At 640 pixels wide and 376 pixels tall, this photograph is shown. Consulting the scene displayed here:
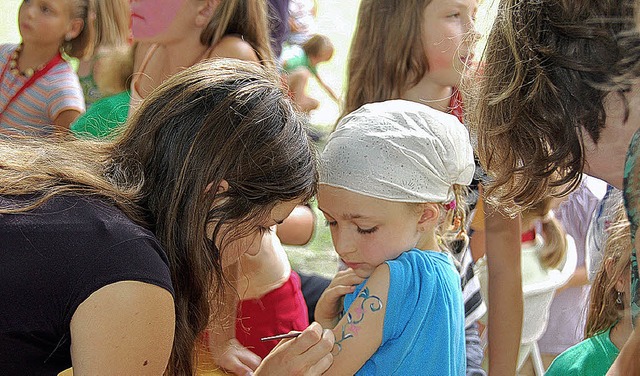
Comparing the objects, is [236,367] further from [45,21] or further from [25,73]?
[45,21]

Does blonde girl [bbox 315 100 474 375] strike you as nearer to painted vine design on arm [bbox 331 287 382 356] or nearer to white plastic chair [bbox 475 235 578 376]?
painted vine design on arm [bbox 331 287 382 356]

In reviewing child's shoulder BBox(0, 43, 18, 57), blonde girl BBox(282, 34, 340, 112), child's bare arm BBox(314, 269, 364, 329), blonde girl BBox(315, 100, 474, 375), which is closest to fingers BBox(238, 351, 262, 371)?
child's bare arm BBox(314, 269, 364, 329)

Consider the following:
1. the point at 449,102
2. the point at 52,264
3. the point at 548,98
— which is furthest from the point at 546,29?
the point at 449,102

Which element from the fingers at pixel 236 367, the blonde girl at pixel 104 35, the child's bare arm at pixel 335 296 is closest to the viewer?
the child's bare arm at pixel 335 296

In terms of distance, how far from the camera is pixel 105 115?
257 cm

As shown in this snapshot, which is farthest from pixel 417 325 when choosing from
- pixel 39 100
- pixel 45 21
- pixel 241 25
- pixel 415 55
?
pixel 45 21

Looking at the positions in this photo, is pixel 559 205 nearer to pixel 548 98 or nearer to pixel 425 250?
pixel 425 250

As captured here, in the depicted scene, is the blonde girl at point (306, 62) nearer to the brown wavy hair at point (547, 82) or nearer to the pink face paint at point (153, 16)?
the pink face paint at point (153, 16)

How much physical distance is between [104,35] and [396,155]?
7.18ft

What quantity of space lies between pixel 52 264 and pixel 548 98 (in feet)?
2.70

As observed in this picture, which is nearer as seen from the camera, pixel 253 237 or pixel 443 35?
pixel 253 237

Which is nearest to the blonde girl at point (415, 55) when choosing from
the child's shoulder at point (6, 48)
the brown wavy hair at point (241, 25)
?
the brown wavy hair at point (241, 25)

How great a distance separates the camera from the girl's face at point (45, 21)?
10.8 ft

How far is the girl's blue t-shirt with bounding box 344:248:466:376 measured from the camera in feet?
5.77
